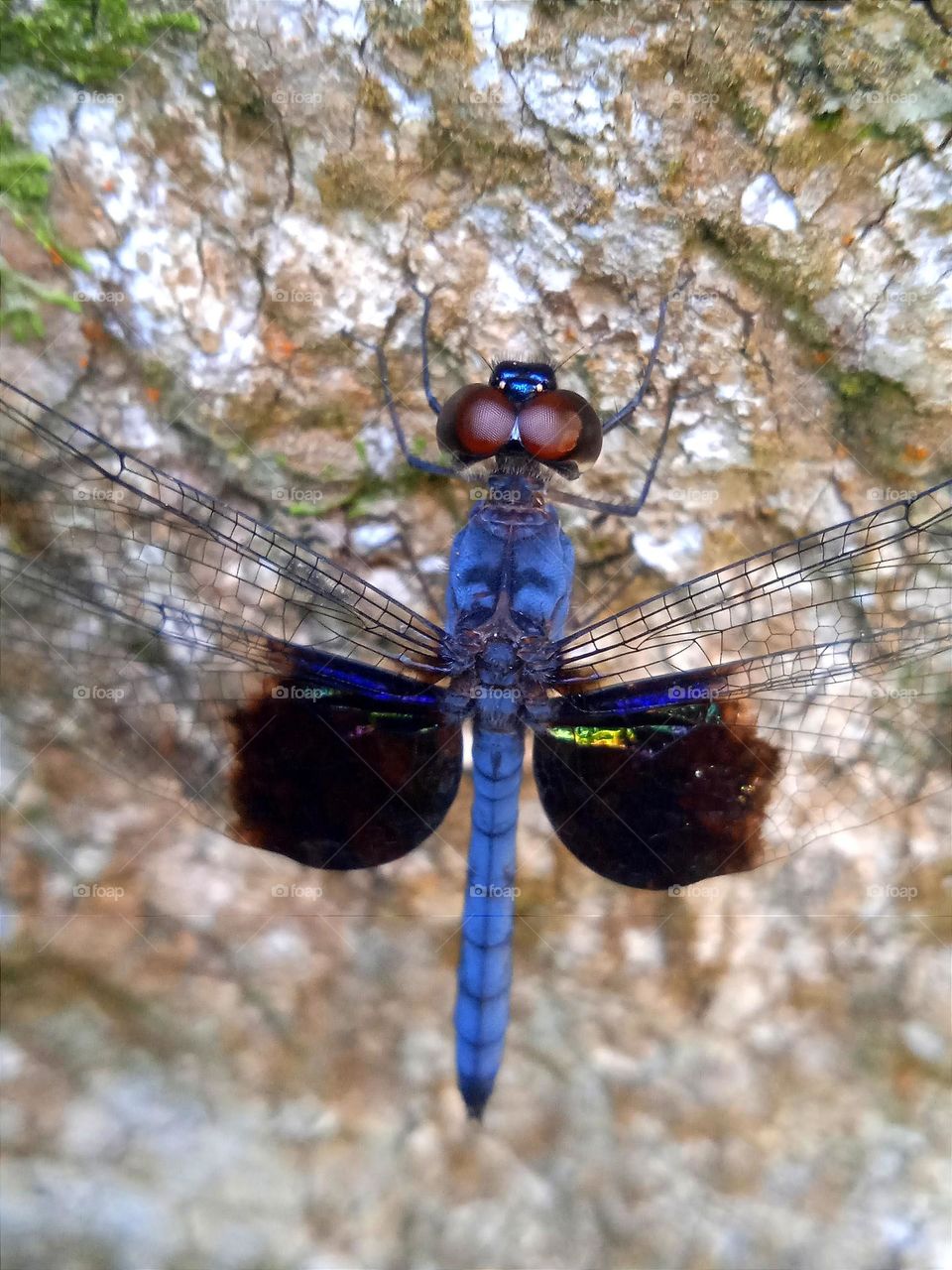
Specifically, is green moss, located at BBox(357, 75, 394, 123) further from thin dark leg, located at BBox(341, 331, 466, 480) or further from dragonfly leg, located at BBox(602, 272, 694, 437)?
dragonfly leg, located at BBox(602, 272, 694, 437)

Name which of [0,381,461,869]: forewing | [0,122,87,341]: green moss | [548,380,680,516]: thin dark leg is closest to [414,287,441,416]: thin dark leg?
[548,380,680,516]: thin dark leg

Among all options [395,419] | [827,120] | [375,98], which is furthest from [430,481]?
[827,120]

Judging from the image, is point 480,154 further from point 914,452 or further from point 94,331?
point 914,452

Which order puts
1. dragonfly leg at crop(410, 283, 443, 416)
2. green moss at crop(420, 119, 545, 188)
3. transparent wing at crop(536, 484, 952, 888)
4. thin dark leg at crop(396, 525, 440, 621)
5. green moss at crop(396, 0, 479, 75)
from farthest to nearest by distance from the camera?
1. thin dark leg at crop(396, 525, 440, 621)
2. dragonfly leg at crop(410, 283, 443, 416)
3. transparent wing at crop(536, 484, 952, 888)
4. green moss at crop(420, 119, 545, 188)
5. green moss at crop(396, 0, 479, 75)

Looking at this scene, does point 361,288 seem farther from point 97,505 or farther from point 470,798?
point 470,798

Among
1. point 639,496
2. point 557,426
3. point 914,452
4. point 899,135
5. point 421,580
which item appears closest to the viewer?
point 899,135

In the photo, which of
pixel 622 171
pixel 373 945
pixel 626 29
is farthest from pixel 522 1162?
pixel 626 29
